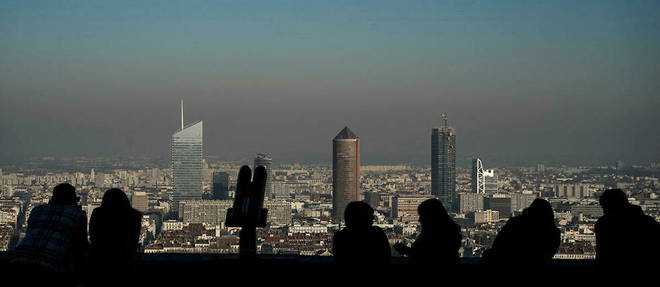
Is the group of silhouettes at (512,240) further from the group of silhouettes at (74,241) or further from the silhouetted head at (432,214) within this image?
the group of silhouettes at (74,241)

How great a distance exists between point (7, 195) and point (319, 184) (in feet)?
58.5

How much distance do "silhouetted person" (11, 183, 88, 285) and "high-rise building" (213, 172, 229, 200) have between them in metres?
23.2

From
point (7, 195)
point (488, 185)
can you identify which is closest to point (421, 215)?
point (7, 195)

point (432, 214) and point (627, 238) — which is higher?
point (432, 214)

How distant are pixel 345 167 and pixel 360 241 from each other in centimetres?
2946

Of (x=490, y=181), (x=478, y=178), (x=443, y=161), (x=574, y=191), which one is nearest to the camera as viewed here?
(x=574, y=191)

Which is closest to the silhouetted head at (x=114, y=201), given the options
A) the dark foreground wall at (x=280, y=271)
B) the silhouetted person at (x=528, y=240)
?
the dark foreground wall at (x=280, y=271)

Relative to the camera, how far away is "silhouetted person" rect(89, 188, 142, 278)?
14.0 feet

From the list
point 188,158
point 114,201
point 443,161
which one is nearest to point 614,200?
Result: point 114,201

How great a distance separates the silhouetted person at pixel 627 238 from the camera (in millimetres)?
4293

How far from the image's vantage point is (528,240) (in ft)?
13.8

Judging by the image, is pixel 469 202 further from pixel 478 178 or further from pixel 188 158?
pixel 188 158

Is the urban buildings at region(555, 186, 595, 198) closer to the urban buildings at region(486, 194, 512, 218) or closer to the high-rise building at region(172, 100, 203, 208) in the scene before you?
the urban buildings at region(486, 194, 512, 218)

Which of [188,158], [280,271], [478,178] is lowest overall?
[280,271]
